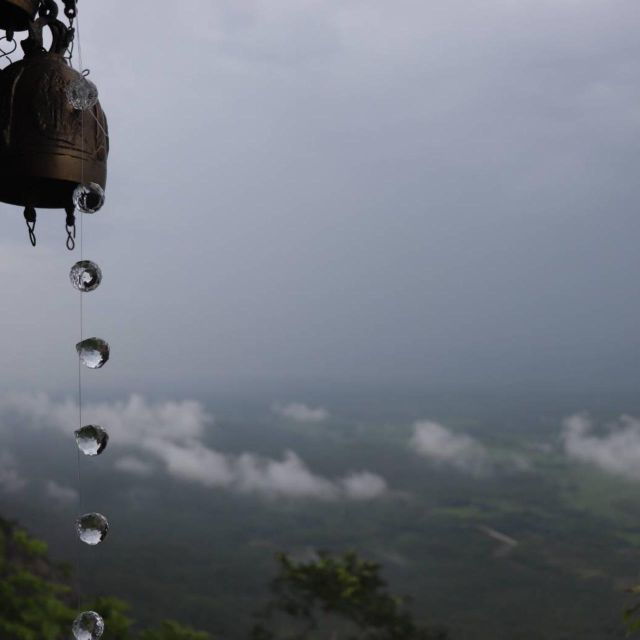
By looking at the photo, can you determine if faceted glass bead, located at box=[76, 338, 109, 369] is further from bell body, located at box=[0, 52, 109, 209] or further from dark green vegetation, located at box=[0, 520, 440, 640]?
dark green vegetation, located at box=[0, 520, 440, 640]

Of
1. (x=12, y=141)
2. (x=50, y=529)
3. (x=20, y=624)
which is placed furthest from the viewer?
(x=50, y=529)

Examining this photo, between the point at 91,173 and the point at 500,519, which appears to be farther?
the point at 500,519

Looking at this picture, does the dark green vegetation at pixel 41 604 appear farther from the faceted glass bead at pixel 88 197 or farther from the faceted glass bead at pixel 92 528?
the faceted glass bead at pixel 88 197

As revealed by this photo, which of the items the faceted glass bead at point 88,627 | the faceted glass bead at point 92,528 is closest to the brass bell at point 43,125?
the faceted glass bead at point 92,528

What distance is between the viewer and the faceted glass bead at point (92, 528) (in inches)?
43.1

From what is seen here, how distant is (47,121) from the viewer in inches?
42.9

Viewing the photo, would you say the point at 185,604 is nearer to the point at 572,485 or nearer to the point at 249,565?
the point at 249,565

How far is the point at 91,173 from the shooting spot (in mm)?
1135

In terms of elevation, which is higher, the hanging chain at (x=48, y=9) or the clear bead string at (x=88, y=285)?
the hanging chain at (x=48, y=9)

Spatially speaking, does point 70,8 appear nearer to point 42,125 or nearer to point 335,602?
point 42,125

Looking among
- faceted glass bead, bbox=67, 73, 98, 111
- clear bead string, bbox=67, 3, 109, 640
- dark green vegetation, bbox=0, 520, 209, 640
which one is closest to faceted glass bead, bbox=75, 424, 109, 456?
clear bead string, bbox=67, 3, 109, 640

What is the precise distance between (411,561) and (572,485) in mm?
602

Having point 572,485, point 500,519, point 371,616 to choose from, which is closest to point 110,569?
point 371,616

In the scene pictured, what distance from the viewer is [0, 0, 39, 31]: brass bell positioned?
1104mm
